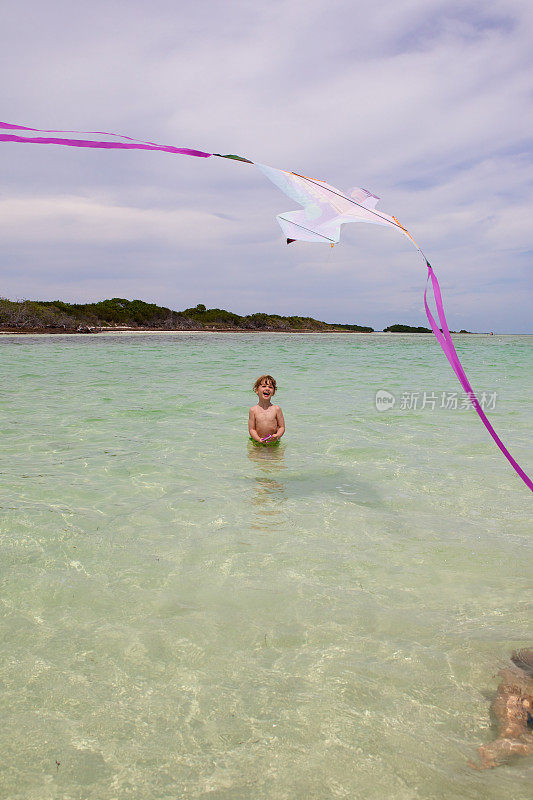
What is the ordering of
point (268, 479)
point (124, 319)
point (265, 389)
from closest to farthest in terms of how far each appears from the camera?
point (268, 479), point (265, 389), point (124, 319)

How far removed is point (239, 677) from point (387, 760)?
30.1 inches

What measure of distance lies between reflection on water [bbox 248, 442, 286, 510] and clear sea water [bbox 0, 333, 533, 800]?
0.04 meters

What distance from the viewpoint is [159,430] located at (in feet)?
26.6

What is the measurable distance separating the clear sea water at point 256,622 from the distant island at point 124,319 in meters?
55.3

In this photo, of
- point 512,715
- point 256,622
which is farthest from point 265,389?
point 512,715

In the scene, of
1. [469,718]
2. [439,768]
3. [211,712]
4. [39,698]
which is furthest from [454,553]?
[39,698]

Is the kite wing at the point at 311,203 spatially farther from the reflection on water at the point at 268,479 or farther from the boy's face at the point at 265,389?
the boy's face at the point at 265,389

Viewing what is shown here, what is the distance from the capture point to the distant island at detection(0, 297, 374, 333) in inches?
2234

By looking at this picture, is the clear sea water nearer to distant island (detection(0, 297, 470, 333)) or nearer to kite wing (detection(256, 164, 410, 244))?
kite wing (detection(256, 164, 410, 244))

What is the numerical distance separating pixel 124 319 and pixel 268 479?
76977 millimetres

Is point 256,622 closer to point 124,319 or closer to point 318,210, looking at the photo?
point 318,210

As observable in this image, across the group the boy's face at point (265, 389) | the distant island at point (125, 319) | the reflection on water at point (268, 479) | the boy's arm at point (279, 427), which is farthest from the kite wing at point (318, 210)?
the distant island at point (125, 319)

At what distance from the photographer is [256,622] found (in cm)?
287

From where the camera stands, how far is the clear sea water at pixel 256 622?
1.94 metres
